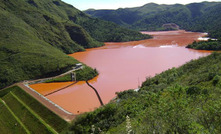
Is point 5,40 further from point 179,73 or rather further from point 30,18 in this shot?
point 179,73

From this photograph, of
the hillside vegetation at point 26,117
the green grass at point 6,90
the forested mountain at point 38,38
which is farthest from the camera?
the forested mountain at point 38,38

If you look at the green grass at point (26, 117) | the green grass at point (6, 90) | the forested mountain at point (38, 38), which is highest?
the forested mountain at point (38, 38)

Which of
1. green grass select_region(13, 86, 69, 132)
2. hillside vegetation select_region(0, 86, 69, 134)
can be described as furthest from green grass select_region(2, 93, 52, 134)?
green grass select_region(13, 86, 69, 132)

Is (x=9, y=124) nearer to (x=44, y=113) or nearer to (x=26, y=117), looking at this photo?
(x=26, y=117)

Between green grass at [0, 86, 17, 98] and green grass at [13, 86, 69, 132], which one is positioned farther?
green grass at [0, 86, 17, 98]

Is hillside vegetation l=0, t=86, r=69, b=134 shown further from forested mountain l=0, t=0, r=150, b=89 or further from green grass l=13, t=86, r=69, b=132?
forested mountain l=0, t=0, r=150, b=89

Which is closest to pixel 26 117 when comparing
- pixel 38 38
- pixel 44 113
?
pixel 44 113

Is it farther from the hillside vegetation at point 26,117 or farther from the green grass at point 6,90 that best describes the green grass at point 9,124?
the green grass at point 6,90

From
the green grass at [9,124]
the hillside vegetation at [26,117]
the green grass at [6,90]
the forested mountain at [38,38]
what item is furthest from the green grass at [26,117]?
the forested mountain at [38,38]
